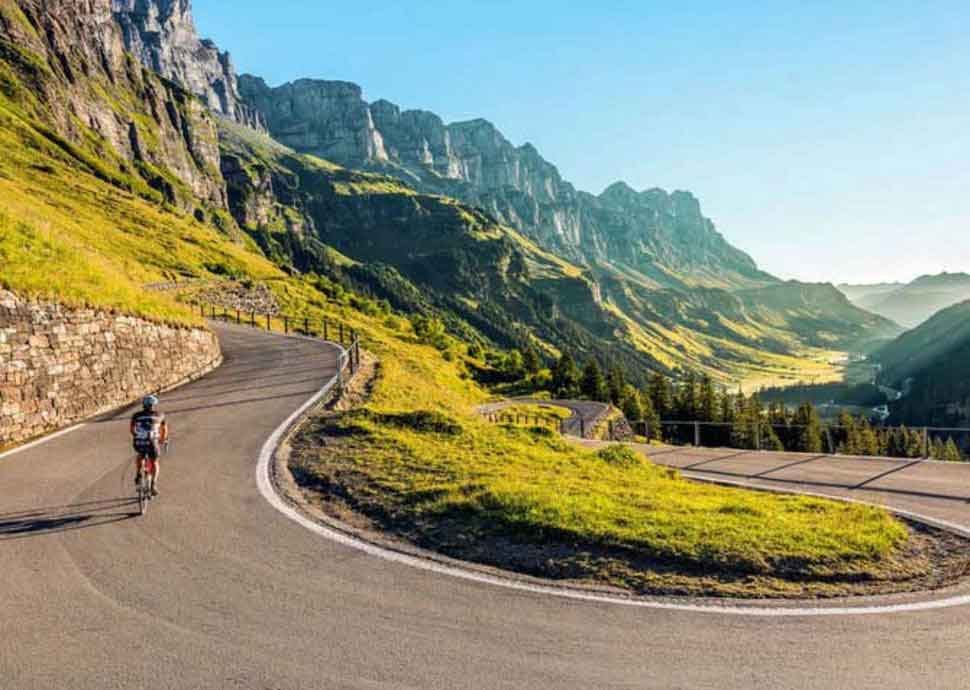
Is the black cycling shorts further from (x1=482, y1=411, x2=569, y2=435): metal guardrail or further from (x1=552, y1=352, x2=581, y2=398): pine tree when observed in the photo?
(x1=552, y1=352, x2=581, y2=398): pine tree

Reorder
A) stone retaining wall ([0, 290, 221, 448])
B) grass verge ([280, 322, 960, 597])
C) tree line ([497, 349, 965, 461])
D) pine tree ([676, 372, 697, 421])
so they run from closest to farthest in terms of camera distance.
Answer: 1. grass verge ([280, 322, 960, 597])
2. stone retaining wall ([0, 290, 221, 448])
3. tree line ([497, 349, 965, 461])
4. pine tree ([676, 372, 697, 421])

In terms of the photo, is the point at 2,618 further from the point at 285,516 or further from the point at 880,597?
the point at 880,597

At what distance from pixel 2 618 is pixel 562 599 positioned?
5966mm

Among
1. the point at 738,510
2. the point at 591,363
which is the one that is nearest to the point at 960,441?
the point at 591,363

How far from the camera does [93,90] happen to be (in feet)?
512

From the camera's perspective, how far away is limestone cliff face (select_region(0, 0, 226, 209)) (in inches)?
5236

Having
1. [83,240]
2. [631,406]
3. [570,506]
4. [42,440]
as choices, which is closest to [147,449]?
[42,440]

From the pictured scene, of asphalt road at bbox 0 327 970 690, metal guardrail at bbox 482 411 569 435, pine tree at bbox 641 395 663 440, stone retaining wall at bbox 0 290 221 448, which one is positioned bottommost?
pine tree at bbox 641 395 663 440

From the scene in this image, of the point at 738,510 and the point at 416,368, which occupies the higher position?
the point at 416,368

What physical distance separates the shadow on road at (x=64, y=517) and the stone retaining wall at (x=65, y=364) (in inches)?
219

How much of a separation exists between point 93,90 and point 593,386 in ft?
490

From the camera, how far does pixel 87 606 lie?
6820 millimetres

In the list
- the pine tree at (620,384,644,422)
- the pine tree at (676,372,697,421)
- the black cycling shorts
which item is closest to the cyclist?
the black cycling shorts

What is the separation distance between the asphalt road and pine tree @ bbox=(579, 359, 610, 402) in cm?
7999
